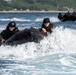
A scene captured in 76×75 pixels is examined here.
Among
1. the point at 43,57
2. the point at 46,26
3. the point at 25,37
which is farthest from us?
the point at 46,26

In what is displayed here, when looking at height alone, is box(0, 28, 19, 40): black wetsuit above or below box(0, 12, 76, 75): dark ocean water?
above

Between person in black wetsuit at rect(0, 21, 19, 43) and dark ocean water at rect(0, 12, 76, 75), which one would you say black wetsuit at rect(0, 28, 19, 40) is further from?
dark ocean water at rect(0, 12, 76, 75)

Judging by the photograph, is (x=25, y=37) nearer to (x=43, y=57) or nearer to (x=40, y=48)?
(x=40, y=48)

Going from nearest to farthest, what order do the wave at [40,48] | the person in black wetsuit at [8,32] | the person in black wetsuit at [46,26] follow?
1. the wave at [40,48]
2. the person in black wetsuit at [8,32]
3. the person in black wetsuit at [46,26]

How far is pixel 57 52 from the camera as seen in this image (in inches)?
622

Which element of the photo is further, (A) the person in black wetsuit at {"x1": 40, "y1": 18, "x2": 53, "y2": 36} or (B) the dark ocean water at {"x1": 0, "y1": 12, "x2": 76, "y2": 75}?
(A) the person in black wetsuit at {"x1": 40, "y1": 18, "x2": 53, "y2": 36}

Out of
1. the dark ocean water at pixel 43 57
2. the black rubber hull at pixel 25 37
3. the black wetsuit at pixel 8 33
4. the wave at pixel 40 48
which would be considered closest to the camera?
the dark ocean water at pixel 43 57

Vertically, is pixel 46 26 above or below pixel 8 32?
above

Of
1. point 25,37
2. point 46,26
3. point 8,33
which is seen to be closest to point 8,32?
point 8,33

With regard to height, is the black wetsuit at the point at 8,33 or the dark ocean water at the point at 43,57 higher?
the black wetsuit at the point at 8,33

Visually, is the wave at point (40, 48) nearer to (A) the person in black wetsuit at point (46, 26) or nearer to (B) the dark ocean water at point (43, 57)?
(B) the dark ocean water at point (43, 57)

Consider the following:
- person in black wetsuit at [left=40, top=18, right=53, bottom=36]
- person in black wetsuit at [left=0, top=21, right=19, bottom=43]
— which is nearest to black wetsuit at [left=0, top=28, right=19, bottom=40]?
person in black wetsuit at [left=0, top=21, right=19, bottom=43]

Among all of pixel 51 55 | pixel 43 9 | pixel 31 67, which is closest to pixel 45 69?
pixel 31 67

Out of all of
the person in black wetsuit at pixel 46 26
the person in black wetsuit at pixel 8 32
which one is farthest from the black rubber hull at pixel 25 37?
the person in black wetsuit at pixel 46 26
